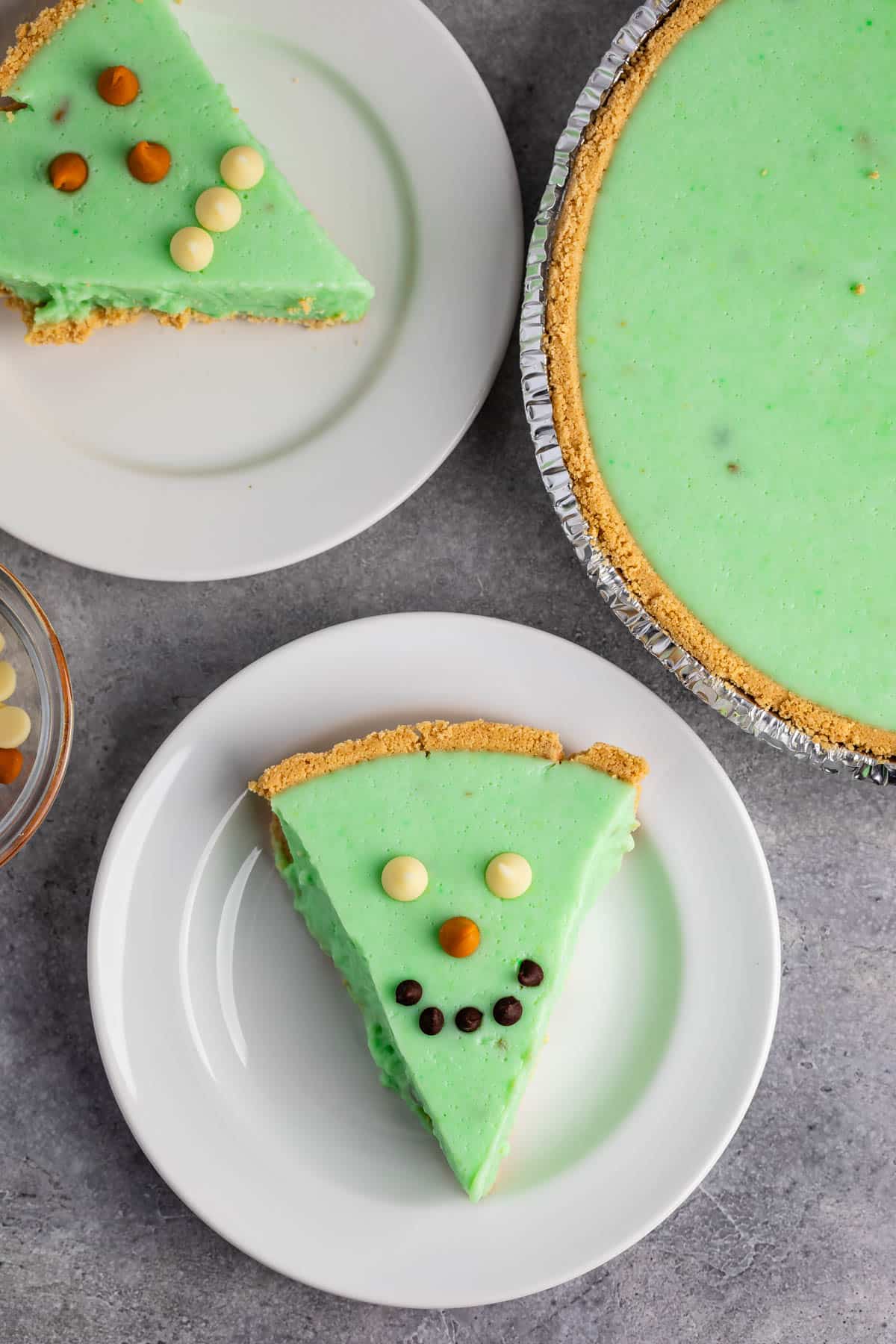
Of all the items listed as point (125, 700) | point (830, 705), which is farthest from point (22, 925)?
point (830, 705)

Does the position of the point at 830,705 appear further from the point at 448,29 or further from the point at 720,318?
the point at 448,29

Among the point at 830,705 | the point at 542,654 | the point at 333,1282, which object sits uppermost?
the point at 542,654

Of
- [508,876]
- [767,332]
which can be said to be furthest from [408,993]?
[767,332]

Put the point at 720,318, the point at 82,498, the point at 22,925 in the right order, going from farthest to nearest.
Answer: the point at 22,925 < the point at 82,498 < the point at 720,318

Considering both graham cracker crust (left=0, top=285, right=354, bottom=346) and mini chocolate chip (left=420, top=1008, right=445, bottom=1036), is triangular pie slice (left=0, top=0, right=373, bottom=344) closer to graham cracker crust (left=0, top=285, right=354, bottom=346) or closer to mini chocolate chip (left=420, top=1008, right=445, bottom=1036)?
graham cracker crust (left=0, top=285, right=354, bottom=346)

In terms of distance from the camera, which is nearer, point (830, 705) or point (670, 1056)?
point (830, 705)

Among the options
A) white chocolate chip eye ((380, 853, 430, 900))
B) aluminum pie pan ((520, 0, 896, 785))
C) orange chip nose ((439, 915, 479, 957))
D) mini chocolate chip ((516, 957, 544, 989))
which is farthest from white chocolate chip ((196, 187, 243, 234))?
mini chocolate chip ((516, 957, 544, 989))

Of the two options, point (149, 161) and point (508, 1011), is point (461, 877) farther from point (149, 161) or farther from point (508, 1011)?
point (149, 161)
